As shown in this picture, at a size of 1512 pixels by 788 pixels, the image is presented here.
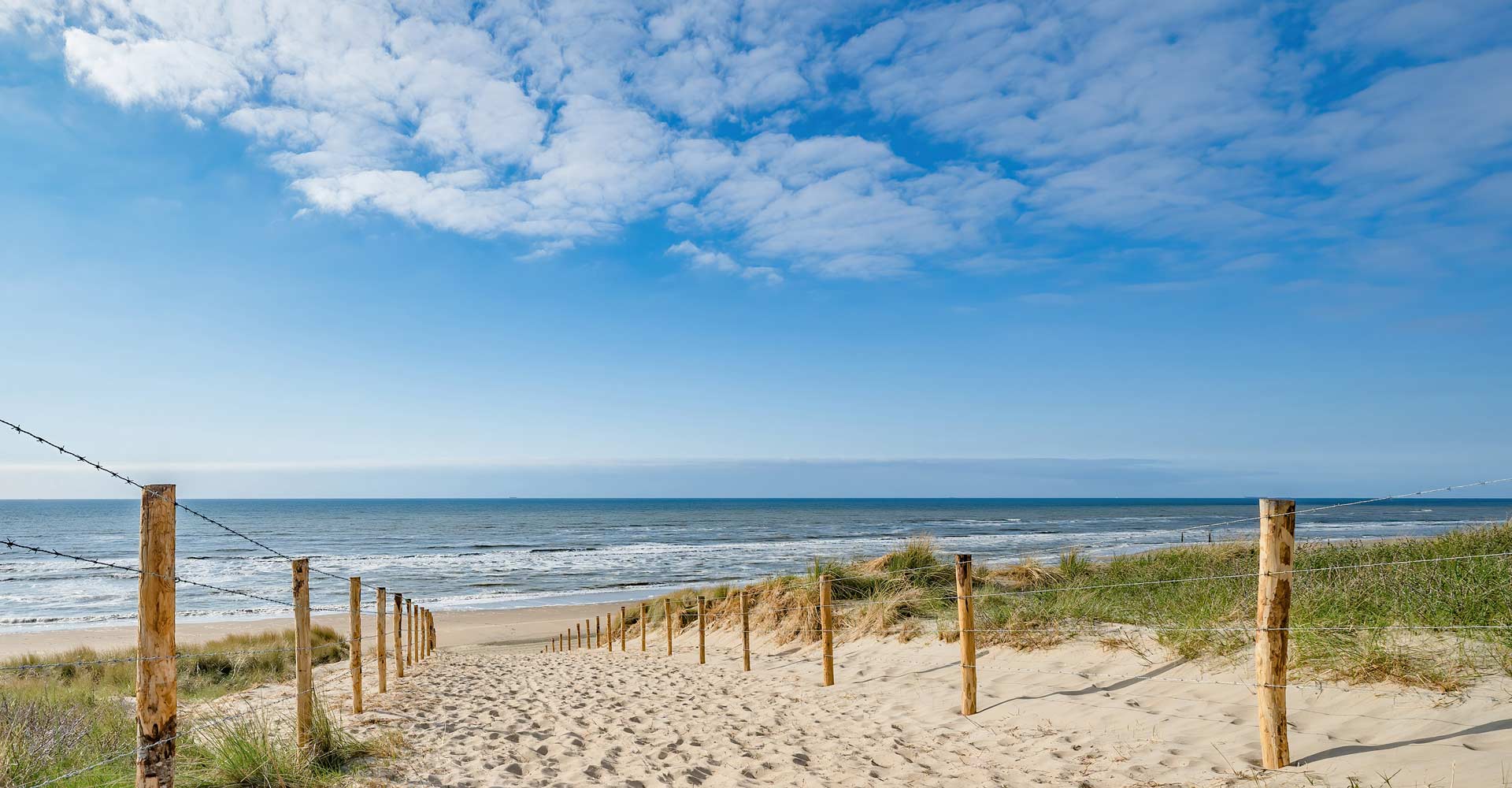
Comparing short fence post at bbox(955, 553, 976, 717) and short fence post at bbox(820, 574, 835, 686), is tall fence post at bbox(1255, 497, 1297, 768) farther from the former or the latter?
short fence post at bbox(820, 574, 835, 686)

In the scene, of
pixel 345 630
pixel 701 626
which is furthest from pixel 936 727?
pixel 345 630

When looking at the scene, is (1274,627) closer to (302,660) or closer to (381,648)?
(302,660)

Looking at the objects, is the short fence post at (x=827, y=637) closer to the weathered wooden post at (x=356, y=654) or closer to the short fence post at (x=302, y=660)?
the weathered wooden post at (x=356, y=654)

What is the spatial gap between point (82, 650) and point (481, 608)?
1349cm

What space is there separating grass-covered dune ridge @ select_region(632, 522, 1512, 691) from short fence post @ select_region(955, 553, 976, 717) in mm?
1791

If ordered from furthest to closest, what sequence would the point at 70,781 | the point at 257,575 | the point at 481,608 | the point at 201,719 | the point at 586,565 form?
the point at 586,565 < the point at 257,575 < the point at 481,608 < the point at 201,719 < the point at 70,781

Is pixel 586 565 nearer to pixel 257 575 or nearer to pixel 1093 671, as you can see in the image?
pixel 257 575

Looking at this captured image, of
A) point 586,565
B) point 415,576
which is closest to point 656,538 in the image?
point 586,565

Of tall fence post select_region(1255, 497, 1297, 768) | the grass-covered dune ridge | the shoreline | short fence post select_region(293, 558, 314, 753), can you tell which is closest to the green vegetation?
short fence post select_region(293, 558, 314, 753)

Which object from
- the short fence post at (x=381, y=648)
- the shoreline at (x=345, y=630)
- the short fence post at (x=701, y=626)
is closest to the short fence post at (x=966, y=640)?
the short fence post at (x=701, y=626)

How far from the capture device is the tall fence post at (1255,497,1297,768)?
15.5ft

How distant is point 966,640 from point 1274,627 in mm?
2607

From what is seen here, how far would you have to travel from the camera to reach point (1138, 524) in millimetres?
70688

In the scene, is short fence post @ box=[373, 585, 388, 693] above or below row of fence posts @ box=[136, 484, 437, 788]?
below
